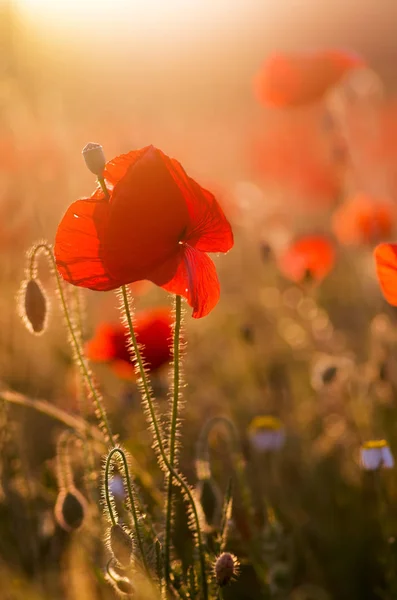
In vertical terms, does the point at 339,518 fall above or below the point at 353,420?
below

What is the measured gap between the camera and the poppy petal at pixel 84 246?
61.2 inches

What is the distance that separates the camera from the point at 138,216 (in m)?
1.54

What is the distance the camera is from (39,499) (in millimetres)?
3229

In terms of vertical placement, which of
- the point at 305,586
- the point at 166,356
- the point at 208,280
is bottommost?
the point at 305,586

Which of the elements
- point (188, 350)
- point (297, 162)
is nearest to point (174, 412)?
point (188, 350)

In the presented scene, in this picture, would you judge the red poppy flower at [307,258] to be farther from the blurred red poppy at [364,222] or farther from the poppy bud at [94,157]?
the poppy bud at [94,157]

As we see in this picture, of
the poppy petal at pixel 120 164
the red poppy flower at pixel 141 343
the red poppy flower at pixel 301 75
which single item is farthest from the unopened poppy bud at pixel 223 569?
the red poppy flower at pixel 301 75

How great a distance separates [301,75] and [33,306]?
2.29m

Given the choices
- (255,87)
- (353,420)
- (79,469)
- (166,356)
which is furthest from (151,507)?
(255,87)

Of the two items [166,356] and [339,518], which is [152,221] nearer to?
[166,356]

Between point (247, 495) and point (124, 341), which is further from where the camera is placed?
point (124, 341)

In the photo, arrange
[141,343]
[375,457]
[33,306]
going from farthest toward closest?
[141,343], [375,457], [33,306]

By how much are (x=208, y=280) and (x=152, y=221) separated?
0.16 meters

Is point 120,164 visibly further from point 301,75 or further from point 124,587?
point 301,75
